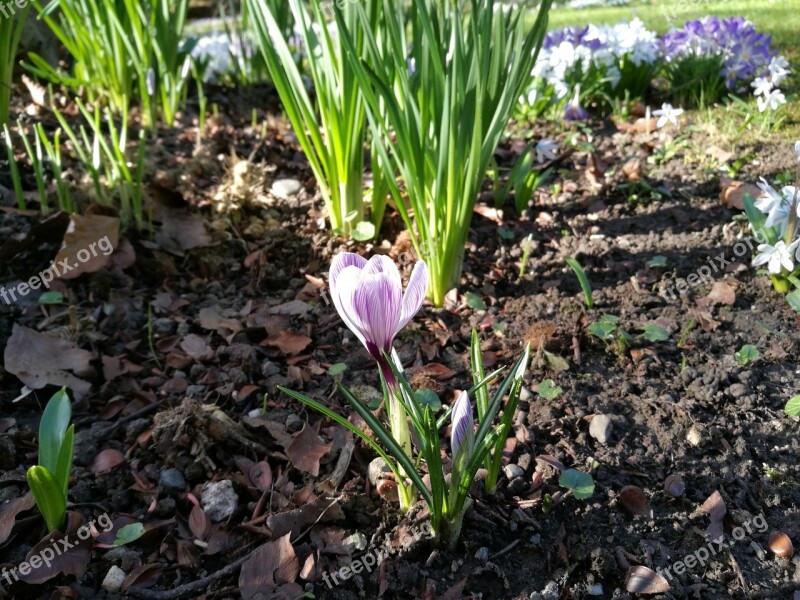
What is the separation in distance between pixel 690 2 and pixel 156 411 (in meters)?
3.46

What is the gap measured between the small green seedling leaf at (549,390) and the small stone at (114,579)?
992 mm

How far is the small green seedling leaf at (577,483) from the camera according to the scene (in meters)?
1.36

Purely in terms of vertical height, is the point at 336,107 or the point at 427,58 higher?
the point at 427,58

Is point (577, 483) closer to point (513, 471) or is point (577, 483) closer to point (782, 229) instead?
point (513, 471)

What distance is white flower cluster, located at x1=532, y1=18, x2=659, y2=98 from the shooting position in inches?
129

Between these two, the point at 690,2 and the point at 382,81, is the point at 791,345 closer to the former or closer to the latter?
the point at 382,81

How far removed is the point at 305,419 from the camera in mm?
1635

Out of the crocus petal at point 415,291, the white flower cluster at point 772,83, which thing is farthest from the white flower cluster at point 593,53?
the crocus petal at point 415,291

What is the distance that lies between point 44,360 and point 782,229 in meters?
2.06

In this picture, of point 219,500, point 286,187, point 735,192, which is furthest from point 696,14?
point 219,500

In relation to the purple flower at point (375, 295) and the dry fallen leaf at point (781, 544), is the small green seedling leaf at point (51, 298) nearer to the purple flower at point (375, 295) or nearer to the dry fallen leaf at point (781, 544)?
the purple flower at point (375, 295)

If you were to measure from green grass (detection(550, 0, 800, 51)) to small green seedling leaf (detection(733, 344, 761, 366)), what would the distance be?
2092 mm

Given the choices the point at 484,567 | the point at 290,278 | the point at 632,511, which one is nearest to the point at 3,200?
the point at 290,278

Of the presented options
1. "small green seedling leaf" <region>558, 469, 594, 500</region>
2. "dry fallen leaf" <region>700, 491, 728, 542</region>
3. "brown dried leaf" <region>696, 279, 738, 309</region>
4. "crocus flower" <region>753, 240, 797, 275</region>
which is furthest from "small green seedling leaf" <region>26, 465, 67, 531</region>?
"crocus flower" <region>753, 240, 797, 275</region>
